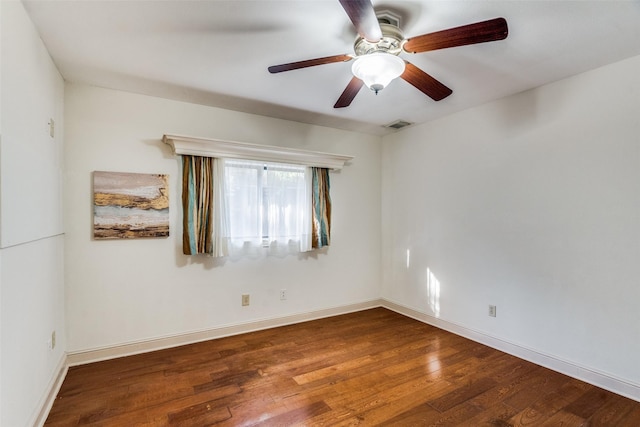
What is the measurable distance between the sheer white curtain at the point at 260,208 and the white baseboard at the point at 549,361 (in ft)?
5.97

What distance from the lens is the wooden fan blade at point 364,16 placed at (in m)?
1.24

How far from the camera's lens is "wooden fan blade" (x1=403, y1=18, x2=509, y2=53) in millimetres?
1351

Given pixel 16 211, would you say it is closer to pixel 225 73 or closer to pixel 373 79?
pixel 225 73

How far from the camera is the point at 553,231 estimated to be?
2.56 m

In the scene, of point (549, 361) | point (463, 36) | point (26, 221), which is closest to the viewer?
point (463, 36)

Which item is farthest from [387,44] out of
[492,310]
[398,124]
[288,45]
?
[492,310]

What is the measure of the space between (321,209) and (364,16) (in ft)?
8.25

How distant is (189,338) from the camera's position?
9.84 feet

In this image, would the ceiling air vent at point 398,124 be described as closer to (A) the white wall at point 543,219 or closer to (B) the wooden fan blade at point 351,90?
(A) the white wall at point 543,219

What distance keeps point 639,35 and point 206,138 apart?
3.26 metres

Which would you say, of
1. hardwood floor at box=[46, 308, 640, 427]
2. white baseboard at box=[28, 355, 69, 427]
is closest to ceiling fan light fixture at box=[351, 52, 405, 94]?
hardwood floor at box=[46, 308, 640, 427]

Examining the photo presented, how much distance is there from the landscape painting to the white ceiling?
2.66 feet

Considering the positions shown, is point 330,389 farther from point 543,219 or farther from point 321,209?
point 543,219

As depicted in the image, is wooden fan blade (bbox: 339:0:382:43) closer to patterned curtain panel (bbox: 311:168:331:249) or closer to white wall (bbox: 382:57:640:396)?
white wall (bbox: 382:57:640:396)
